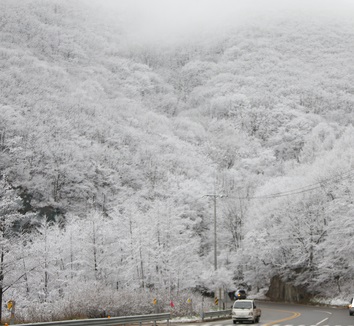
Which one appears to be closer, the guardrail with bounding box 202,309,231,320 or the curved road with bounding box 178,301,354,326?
the curved road with bounding box 178,301,354,326

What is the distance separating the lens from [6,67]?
146 meters

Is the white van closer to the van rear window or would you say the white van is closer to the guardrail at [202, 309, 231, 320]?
the van rear window

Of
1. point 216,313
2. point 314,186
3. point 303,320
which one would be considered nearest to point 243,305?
point 216,313

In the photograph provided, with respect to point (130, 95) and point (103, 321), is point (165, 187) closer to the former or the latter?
point (103, 321)

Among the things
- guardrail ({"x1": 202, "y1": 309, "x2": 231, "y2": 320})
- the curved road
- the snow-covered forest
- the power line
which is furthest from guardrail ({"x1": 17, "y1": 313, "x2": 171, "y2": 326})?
the power line

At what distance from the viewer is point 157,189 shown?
82.5m

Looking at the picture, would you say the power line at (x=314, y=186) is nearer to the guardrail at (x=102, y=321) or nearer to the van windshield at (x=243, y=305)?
the van windshield at (x=243, y=305)

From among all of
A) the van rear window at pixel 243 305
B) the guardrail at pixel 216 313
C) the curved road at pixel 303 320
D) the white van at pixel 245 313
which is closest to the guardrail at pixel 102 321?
the curved road at pixel 303 320

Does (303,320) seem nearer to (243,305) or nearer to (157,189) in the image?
(243,305)

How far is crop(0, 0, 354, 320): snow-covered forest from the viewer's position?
45.1 meters

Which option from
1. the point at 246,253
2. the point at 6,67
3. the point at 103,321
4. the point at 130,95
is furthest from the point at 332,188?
the point at 130,95

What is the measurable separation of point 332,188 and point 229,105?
12873 centimetres

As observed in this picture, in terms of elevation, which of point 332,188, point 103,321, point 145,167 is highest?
point 145,167

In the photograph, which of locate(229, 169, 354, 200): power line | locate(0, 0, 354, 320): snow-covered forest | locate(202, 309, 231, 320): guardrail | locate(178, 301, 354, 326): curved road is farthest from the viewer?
locate(229, 169, 354, 200): power line
